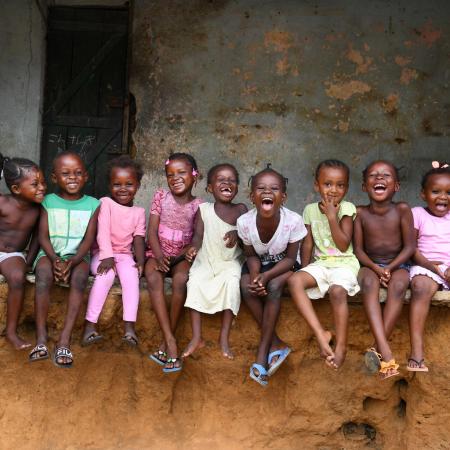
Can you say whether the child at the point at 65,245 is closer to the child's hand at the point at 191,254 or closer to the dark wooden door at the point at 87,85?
the child's hand at the point at 191,254

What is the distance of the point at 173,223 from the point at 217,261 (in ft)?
1.39

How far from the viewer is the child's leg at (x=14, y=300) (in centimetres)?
402

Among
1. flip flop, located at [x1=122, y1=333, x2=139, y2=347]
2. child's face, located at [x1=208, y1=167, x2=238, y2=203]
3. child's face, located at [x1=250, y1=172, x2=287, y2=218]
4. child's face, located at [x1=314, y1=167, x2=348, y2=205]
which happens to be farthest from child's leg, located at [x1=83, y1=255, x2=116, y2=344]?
child's face, located at [x1=314, y1=167, x2=348, y2=205]

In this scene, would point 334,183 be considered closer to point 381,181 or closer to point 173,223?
point 381,181

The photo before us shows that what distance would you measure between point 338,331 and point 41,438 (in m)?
1.96

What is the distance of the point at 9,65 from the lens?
19.6 ft

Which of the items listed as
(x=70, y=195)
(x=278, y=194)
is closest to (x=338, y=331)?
(x=278, y=194)

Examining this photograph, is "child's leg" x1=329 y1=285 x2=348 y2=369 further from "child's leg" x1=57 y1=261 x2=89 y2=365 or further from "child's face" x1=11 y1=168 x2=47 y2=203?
"child's face" x1=11 y1=168 x2=47 y2=203

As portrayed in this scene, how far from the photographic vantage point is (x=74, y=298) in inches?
159

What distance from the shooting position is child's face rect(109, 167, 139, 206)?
14.9 feet

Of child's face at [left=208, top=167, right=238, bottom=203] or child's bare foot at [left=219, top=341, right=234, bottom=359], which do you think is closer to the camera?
child's bare foot at [left=219, top=341, right=234, bottom=359]

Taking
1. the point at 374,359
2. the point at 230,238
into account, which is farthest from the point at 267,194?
the point at 374,359

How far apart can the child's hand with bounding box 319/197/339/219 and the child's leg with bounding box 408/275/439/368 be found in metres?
0.62

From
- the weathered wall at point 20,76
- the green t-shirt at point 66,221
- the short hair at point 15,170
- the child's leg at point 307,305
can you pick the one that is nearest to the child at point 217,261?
the child's leg at point 307,305
